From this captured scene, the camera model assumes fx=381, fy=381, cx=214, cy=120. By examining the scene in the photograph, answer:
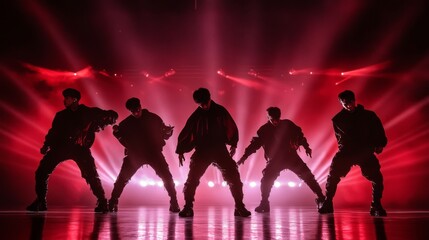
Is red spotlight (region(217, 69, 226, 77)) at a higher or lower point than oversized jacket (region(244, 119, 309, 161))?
higher

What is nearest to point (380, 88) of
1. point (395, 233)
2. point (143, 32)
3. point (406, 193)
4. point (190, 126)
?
point (406, 193)

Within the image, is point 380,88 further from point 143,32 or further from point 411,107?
point 143,32

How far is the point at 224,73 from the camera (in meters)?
13.0

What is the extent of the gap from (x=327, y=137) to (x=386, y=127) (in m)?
1.93

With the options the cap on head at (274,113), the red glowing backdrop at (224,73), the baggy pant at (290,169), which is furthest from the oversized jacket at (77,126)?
the red glowing backdrop at (224,73)

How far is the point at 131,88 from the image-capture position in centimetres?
1349

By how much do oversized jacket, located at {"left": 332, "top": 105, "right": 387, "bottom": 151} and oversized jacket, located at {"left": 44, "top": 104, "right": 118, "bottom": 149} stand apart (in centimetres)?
368

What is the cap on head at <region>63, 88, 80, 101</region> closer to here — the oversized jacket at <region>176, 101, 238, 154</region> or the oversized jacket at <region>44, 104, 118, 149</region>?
the oversized jacket at <region>44, 104, 118, 149</region>

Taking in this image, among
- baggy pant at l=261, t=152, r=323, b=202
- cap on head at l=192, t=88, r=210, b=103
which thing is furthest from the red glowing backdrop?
cap on head at l=192, t=88, r=210, b=103

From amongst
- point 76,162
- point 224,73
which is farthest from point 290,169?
point 224,73

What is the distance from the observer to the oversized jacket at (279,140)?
6.89m

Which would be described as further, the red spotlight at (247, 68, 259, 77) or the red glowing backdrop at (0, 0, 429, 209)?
the red spotlight at (247, 68, 259, 77)

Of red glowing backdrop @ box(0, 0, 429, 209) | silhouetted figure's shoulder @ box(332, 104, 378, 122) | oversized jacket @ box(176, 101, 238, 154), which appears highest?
red glowing backdrop @ box(0, 0, 429, 209)

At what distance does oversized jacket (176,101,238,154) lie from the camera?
17.0 feet
